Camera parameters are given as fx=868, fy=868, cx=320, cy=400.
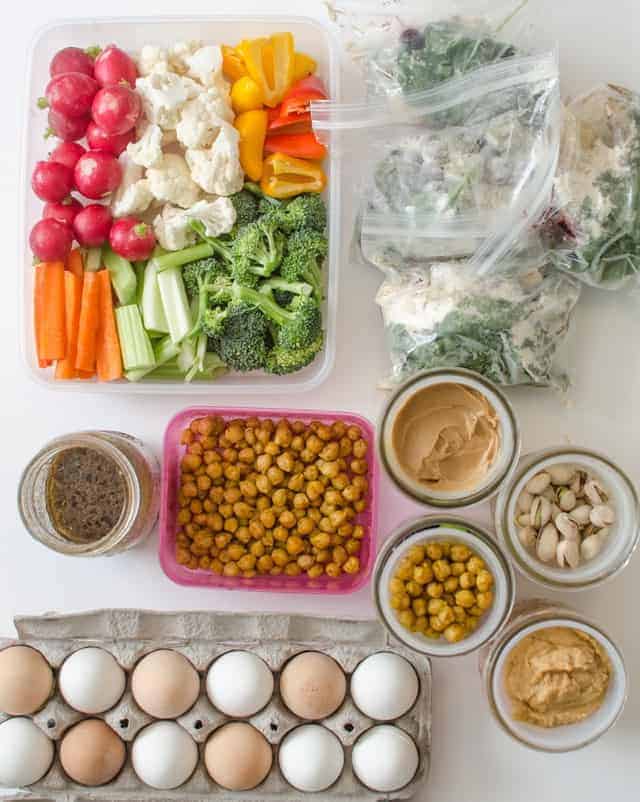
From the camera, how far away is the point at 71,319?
1285mm

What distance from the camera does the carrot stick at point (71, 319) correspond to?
1284 mm

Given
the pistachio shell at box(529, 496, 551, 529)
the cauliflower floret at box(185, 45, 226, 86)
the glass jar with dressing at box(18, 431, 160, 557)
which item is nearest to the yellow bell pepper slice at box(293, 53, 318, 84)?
the cauliflower floret at box(185, 45, 226, 86)

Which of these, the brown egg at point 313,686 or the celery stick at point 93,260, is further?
the celery stick at point 93,260

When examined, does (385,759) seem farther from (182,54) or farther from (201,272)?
(182,54)

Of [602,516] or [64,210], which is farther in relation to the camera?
[64,210]

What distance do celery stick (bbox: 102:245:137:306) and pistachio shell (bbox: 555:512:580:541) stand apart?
2.28 ft

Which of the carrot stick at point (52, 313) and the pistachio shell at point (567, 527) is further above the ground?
the carrot stick at point (52, 313)

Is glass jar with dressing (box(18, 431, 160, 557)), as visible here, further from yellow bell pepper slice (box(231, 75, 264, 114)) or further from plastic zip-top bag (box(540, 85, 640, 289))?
plastic zip-top bag (box(540, 85, 640, 289))

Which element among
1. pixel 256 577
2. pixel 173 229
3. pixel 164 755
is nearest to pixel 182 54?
pixel 173 229

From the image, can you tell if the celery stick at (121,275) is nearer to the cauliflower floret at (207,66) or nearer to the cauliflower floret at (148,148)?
the cauliflower floret at (148,148)

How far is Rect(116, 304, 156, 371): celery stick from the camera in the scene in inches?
50.7

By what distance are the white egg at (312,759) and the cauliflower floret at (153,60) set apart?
0.97 metres

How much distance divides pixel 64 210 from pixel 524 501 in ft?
2.56

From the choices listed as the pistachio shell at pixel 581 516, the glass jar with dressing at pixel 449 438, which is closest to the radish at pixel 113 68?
the glass jar with dressing at pixel 449 438
